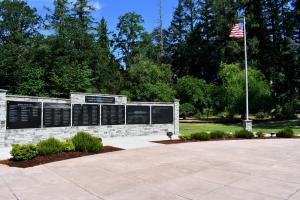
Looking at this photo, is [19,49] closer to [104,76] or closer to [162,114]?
[104,76]

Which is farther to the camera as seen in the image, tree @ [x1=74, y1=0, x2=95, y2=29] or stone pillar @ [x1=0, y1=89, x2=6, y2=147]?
tree @ [x1=74, y1=0, x2=95, y2=29]

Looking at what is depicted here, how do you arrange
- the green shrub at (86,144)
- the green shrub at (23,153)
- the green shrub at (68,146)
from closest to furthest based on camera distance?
1. the green shrub at (23,153)
2. the green shrub at (68,146)
3. the green shrub at (86,144)

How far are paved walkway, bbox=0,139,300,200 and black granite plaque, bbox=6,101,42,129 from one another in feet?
18.9

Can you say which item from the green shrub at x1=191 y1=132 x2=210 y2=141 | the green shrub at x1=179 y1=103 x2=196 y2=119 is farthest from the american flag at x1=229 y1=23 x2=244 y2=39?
the green shrub at x1=179 y1=103 x2=196 y2=119

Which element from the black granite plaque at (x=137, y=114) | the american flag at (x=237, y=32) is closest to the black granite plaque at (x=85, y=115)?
the black granite plaque at (x=137, y=114)

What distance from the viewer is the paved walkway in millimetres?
8172

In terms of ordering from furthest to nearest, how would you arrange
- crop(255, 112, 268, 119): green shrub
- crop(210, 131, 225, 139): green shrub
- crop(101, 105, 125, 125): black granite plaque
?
crop(255, 112, 268, 119): green shrub < crop(101, 105, 125, 125): black granite plaque < crop(210, 131, 225, 139): green shrub

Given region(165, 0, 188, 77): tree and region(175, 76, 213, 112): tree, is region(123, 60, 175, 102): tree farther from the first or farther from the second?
region(165, 0, 188, 77): tree

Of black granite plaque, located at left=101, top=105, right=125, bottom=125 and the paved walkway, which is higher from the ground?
black granite plaque, located at left=101, top=105, right=125, bottom=125

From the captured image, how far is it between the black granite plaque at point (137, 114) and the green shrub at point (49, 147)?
9003 millimetres

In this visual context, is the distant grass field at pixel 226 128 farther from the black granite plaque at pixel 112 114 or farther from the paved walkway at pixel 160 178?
the paved walkway at pixel 160 178

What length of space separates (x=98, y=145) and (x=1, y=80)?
25624 mm

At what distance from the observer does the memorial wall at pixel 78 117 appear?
17.3 m

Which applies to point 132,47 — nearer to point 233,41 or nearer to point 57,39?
point 233,41
